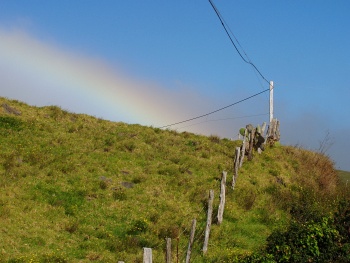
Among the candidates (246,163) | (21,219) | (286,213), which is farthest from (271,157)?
(21,219)

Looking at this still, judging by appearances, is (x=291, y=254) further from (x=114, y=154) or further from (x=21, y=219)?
(x=114, y=154)

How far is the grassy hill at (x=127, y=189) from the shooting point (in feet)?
71.0

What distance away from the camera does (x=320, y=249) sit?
18.4 m

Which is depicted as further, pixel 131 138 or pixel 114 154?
pixel 131 138

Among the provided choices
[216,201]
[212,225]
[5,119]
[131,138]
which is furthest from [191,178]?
[5,119]

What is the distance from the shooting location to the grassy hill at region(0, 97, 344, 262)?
2164cm

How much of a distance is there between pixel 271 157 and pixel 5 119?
2192 centimetres

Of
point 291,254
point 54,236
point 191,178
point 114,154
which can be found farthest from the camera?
point 114,154

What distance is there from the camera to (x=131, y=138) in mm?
37781

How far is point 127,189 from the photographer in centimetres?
2836

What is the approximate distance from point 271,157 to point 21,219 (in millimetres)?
21478

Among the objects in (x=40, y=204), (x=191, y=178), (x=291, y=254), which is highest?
(x=191, y=178)

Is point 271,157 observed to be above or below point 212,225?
above

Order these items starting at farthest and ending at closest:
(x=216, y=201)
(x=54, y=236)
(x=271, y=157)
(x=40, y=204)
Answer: (x=271, y=157), (x=216, y=201), (x=40, y=204), (x=54, y=236)
